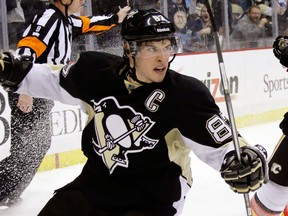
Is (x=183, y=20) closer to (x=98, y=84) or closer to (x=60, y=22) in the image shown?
(x=60, y=22)

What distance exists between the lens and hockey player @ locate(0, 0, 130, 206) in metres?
2.95

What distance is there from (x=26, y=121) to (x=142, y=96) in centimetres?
152

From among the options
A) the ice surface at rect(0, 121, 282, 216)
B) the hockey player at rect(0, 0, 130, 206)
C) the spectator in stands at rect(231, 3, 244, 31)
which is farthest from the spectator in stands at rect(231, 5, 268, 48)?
the hockey player at rect(0, 0, 130, 206)

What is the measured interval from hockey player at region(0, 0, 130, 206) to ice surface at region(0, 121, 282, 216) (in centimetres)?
12

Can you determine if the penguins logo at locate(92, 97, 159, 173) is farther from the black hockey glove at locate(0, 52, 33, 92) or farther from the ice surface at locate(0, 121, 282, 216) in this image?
the ice surface at locate(0, 121, 282, 216)

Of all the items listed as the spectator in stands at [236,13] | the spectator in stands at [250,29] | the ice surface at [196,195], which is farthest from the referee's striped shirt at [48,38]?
the spectator in stands at [236,13]

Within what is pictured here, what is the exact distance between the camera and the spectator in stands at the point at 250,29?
5961 mm

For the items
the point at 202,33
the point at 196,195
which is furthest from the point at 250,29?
the point at 196,195

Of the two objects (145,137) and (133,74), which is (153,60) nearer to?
(133,74)

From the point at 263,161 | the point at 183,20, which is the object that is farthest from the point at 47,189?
the point at 183,20

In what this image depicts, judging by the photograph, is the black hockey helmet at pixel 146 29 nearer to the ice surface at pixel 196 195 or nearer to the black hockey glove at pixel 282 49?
the black hockey glove at pixel 282 49

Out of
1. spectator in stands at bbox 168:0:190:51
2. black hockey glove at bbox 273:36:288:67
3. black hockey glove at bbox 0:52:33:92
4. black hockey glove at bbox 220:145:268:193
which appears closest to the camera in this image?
black hockey glove at bbox 220:145:268:193

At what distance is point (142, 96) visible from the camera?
1.74m

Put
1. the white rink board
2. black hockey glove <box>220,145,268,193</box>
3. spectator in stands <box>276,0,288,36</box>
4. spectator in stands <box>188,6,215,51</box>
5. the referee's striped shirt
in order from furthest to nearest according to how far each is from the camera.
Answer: spectator in stands <box>276,0,288,36</box>
spectator in stands <box>188,6,215,51</box>
the white rink board
the referee's striped shirt
black hockey glove <box>220,145,268,193</box>
